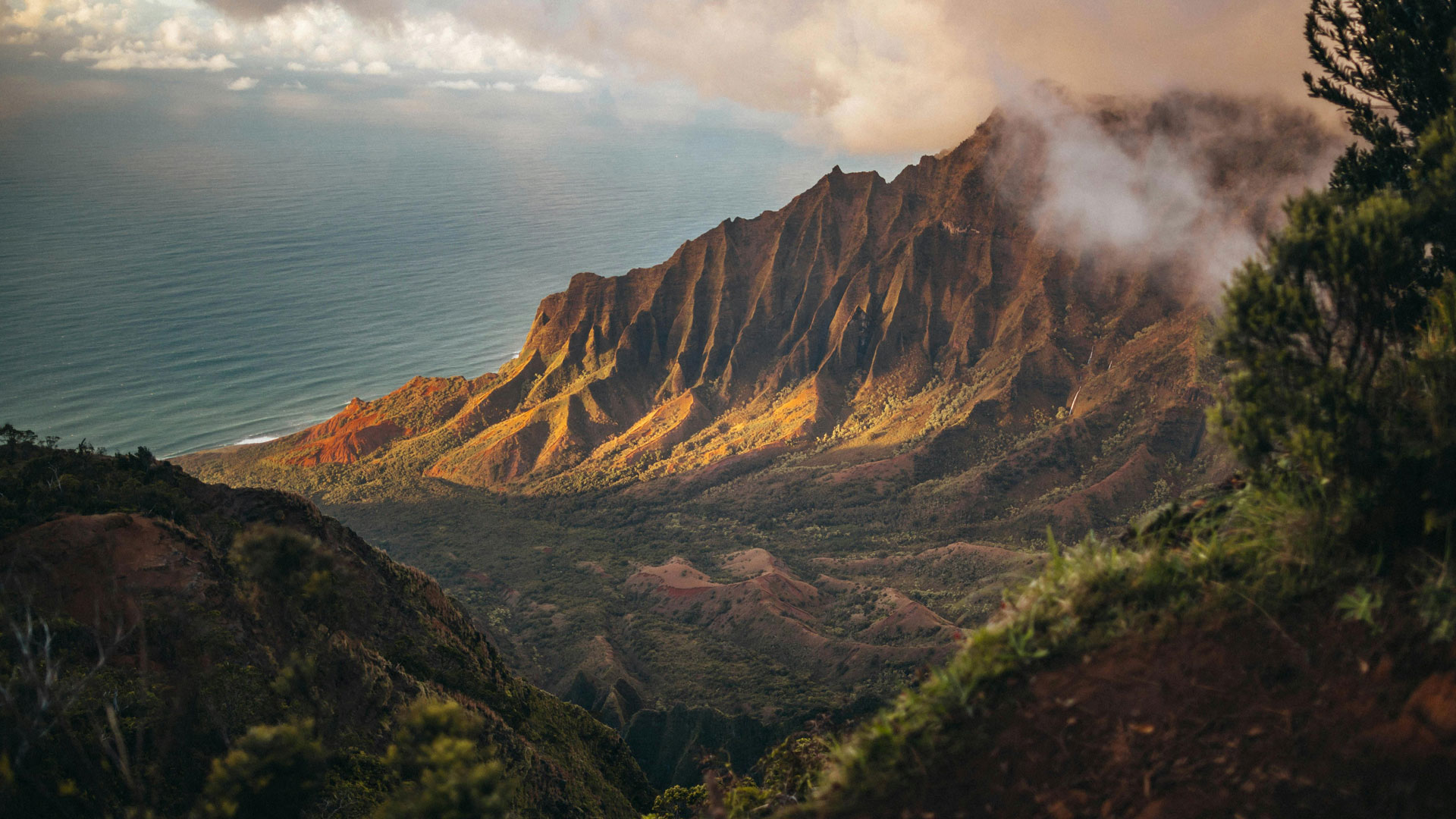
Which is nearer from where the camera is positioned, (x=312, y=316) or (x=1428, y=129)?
(x=1428, y=129)

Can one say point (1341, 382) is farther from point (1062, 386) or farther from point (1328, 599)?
point (1062, 386)

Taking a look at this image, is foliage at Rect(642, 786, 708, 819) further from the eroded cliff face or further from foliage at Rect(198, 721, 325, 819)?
the eroded cliff face

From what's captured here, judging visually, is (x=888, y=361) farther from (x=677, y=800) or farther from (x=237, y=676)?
(x=237, y=676)

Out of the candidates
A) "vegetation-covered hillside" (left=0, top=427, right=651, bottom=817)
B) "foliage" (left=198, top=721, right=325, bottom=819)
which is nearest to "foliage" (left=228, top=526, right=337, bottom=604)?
"vegetation-covered hillside" (left=0, top=427, right=651, bottom=817)

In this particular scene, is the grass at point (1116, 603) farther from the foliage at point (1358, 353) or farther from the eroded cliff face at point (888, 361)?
the eroded cliff face at point (888, 361)

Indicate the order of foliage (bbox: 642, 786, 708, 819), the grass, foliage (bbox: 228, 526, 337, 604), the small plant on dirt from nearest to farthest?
1. the small plant on dirt
2. the grass
3. foliage (bbox: 228, 526, 337, 604)
4. foliage (bbox: 642, 786, 708, 819)

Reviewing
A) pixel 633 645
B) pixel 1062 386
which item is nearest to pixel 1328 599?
pixel 633 645

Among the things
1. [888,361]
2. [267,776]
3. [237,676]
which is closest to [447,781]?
[267,776]
